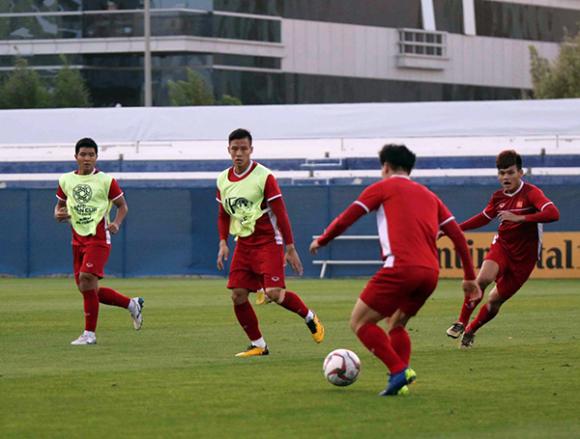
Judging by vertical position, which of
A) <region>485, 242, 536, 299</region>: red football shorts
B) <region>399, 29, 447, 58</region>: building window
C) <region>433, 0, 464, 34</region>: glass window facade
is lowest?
<region>485, 242, 536, 299</region>: red football shorts

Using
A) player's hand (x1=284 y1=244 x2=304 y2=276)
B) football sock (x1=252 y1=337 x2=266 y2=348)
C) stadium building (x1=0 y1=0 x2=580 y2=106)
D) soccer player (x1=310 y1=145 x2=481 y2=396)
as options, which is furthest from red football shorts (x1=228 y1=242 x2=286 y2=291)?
stadium building (x1=0 y1=0 x2=580 y2=106)

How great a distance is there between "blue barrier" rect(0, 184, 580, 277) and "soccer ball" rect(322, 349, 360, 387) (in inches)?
804

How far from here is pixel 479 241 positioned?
30141 millimetres

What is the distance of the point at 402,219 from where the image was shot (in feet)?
33.9

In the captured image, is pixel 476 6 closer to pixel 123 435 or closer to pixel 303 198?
pixel 303 198

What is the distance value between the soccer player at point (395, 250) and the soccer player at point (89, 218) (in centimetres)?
552

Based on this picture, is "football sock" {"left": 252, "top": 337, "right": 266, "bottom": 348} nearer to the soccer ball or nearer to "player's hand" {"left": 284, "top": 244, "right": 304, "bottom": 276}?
"player's hand" {"left": 284, "top": 244, "right": 304, "bottom": 276}

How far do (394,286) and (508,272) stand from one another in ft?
15.7

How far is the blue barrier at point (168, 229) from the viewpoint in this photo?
31.8 meters

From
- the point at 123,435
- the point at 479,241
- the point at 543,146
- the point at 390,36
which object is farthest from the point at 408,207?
the point at 390,36

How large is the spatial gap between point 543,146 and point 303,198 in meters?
7.44

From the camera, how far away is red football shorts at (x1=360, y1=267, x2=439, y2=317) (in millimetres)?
10328

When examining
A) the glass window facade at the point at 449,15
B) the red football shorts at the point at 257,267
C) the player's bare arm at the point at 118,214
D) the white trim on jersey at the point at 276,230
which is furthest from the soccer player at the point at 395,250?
the glass window facade at the point at 449,15

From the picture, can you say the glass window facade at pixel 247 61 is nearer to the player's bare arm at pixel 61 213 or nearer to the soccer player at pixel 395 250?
the player's bare arm at pixel 61 213
